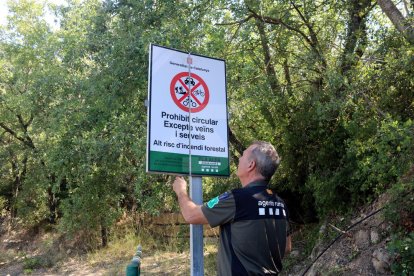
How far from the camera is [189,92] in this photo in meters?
3.73

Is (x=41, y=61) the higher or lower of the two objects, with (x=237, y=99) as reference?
higher

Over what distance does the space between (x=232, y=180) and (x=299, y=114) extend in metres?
2.15

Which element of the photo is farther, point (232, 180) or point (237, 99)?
point (232, 180)

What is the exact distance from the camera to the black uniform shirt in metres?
2.76

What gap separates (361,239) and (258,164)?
479 cm

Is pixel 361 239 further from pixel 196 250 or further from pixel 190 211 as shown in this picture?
pixel 190 211

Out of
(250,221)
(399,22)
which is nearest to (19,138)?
(399,22)

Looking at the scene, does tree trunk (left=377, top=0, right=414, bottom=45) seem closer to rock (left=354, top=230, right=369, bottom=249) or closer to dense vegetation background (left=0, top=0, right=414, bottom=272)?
dense vegetation background (left=0, top=0, right=414, bottom=272)

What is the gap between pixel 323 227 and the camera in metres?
8.51

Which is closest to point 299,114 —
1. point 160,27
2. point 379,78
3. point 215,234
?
point 379,78

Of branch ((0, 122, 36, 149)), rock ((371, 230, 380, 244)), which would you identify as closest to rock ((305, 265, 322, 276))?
rock ((371, 230, 380, 244))

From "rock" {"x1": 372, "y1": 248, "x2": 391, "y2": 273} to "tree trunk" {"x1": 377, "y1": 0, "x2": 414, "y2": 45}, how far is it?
117 inches

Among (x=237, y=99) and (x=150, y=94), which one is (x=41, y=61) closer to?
(x=237, y=99)

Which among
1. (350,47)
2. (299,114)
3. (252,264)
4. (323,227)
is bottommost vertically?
(252,264)
